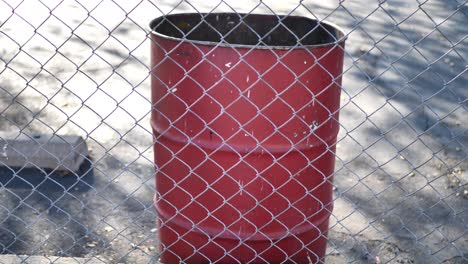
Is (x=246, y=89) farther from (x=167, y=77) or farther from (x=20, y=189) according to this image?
(x=20, y=189)

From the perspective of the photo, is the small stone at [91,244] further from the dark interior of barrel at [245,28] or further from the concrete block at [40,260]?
the dark interior of barrel at [245,28]

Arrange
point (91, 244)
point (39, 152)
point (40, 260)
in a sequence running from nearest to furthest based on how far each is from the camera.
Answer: point (40, 260) < point (91, 244) < point (39, 152)

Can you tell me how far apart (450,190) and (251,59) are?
6.95 feet

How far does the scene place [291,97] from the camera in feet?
7.49

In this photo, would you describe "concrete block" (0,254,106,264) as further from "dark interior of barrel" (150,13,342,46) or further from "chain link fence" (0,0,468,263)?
"dark interior of barrel" (150,13,342,46)

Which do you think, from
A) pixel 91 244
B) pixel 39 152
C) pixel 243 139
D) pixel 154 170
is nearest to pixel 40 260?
pixel 91 244

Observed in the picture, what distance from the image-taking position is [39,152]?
150 inches

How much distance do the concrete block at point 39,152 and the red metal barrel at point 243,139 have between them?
4.13ft

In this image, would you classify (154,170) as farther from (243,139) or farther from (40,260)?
(243,139)

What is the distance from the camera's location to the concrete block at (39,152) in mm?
3781

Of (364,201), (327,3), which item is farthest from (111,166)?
(327,3)

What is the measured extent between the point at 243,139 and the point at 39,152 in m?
1.83

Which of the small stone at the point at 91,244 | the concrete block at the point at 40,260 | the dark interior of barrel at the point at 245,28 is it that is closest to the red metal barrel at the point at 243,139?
the dark interior of barrel at the point at 245,28

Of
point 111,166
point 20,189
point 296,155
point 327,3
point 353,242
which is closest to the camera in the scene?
point 296,155
